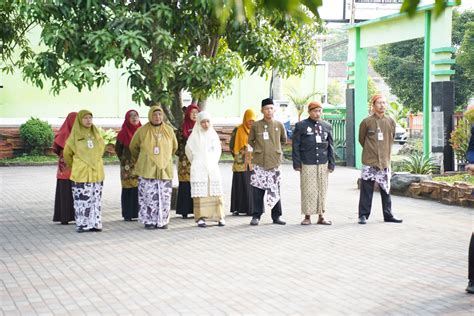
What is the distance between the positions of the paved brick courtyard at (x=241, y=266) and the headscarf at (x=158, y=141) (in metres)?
0.94

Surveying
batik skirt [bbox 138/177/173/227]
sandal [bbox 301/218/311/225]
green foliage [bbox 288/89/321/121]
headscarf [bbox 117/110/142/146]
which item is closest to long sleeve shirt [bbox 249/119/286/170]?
sandal [bbox 301/218/311/225]

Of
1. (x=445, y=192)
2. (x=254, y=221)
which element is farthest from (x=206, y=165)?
(x=445, y=192)

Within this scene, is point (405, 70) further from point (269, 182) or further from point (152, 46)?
point (269, 182)

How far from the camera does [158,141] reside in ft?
37.7

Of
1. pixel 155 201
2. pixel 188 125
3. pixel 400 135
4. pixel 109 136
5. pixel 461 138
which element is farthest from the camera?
pixel 400 135

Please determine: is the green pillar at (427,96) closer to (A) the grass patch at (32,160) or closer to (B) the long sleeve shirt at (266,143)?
(B) the long sleeve shirt at (266,143)

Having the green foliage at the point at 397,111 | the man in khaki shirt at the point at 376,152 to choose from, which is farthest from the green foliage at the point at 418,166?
the green foliage at the point at 397,111

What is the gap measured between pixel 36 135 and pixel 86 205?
14946mm

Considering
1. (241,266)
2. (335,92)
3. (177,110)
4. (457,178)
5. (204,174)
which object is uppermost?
(335,92)

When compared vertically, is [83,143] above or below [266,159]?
above

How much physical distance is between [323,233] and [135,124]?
3.35 meters

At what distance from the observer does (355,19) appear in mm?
28891

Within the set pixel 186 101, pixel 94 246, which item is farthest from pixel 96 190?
Result: pixel 186 101

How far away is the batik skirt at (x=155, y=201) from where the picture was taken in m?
11.4
